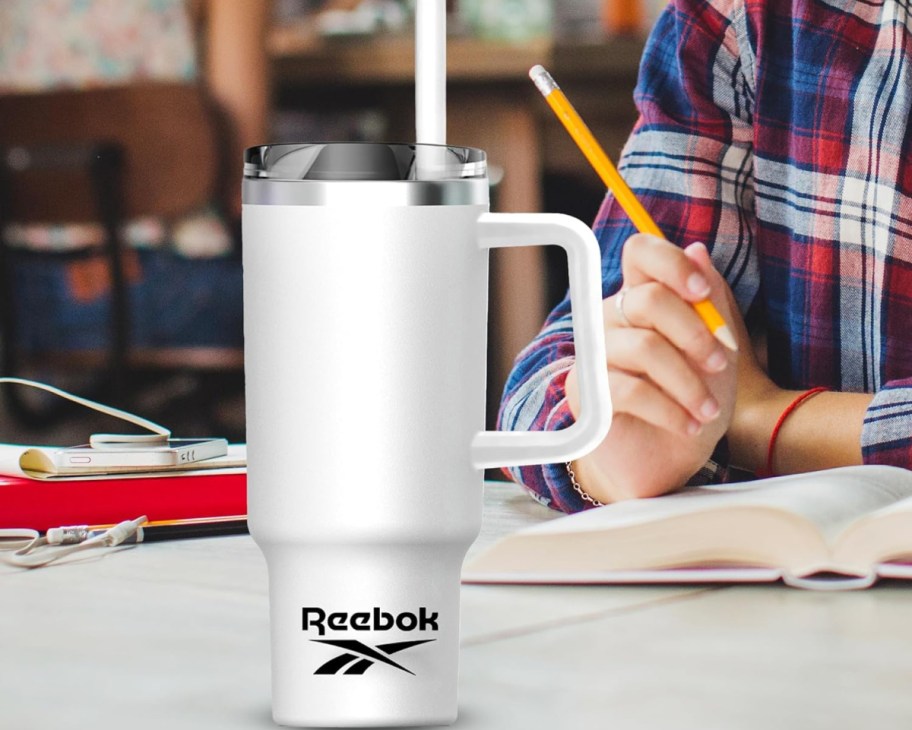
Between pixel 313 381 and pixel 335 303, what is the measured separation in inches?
0.7

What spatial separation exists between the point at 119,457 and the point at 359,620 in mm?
247

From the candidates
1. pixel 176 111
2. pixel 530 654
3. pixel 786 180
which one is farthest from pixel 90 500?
pixel 176 111

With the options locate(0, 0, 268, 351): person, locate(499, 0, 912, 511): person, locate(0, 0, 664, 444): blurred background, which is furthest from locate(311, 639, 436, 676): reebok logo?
locate(0, 0, 268, 351): person

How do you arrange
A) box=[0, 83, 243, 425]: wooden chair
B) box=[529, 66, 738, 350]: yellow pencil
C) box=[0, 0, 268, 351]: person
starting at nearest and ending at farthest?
1. box=[529, 66, 738, 350]: yellow pencil
2. box=[0, 83, 243, 425]: wooden chair
3. box=[0, 0, 268, 351]: person

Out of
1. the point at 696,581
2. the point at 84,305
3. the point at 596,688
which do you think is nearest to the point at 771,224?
the point at 696,581

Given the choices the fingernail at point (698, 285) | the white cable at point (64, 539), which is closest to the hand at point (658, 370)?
the fingernail at point (698, 285)

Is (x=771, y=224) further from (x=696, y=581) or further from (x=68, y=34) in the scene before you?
(x=68, y=34)

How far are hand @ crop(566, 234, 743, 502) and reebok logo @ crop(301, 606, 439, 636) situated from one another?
22cm

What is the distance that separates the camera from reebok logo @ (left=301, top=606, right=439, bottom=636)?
30 centimetres

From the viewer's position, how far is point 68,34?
2355 millimetres

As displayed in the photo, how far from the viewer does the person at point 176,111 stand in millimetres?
2270

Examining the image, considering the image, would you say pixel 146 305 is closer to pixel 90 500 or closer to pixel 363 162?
pixel 90 500

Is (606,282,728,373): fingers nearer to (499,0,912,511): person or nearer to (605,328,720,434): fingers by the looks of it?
(605,328,720,434): fingers

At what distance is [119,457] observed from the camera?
0.51 m
